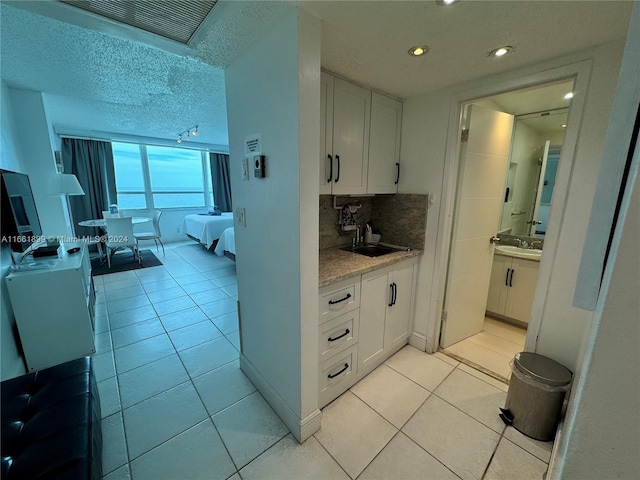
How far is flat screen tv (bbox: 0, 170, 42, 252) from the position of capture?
181 centimetres

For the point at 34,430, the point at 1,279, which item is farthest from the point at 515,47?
the point at 1,279

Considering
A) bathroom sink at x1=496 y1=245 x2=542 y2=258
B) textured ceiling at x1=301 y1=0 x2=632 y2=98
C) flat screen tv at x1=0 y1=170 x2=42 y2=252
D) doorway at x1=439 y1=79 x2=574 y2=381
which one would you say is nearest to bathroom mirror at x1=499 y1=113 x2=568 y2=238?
doorway at x1=439 y1=79 x2=574 y2=381

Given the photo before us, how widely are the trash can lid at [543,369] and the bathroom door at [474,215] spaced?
2.26 feet

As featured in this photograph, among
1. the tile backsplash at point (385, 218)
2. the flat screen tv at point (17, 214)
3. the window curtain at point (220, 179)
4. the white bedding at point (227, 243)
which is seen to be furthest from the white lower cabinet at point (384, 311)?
the window curtain at point (220, 179)

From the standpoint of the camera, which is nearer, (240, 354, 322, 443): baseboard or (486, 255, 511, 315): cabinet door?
(240, 354, 322, 443): baseboard

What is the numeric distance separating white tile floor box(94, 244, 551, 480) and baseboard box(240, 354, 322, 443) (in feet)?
0.13

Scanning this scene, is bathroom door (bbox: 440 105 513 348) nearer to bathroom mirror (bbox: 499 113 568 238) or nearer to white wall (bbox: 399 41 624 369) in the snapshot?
white wall (bbox: 399 41 624 369)

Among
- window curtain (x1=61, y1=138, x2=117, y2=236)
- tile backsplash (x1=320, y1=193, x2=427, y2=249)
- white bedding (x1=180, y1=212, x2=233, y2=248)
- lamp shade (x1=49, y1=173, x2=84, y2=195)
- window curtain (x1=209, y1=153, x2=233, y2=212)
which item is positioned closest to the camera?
tile backsplash (x1=320, y1=193, x2=427, y2=249)

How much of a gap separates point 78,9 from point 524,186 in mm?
4003

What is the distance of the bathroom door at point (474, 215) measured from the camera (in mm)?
2037

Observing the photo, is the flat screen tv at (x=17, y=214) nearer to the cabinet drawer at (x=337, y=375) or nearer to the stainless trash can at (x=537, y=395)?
the cabinet drawer at (x=337, y=375)

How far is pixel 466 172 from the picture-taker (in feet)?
6.66

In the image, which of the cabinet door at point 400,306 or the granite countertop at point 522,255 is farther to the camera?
the granite countertop at point 522,255

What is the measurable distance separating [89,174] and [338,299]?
20.9ft
